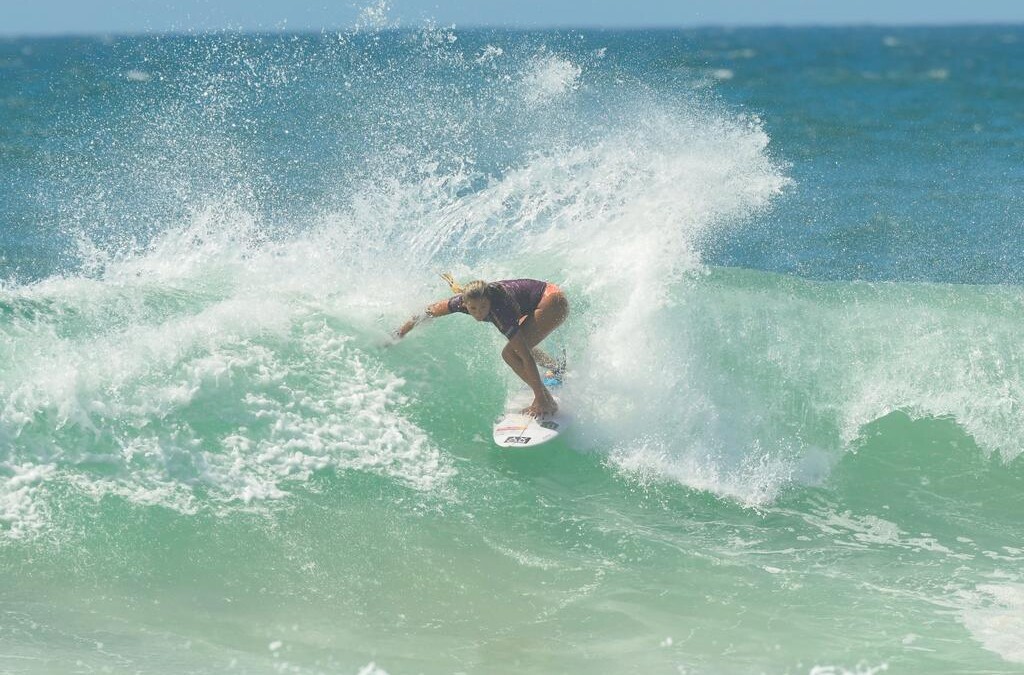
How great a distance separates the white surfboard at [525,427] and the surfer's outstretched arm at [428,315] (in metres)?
1.04

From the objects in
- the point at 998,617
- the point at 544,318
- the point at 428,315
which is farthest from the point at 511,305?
the point at 998,617

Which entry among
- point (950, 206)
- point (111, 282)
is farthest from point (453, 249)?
point (950, 206)

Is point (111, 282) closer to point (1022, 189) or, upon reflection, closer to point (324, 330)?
point (324, 330)

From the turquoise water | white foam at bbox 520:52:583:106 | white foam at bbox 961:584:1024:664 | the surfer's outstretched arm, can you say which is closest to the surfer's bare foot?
the turquoise water

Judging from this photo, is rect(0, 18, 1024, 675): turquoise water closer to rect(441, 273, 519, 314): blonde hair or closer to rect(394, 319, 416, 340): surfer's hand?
rect(394, 319, 416, 340): surfer's hand

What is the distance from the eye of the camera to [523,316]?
9172 millimetres

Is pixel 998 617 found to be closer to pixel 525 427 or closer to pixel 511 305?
pixel 525 427

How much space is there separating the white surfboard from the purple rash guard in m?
0.80

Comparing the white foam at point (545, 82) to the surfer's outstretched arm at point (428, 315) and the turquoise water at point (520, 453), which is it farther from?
the surfer's outstretched arm at point (428, 315)

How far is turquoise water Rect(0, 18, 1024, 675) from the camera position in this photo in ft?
23.2

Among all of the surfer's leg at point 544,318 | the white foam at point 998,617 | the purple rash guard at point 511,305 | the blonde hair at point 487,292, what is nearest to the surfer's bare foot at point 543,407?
the surfer's leg at point 544,318

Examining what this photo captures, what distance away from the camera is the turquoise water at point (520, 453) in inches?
278

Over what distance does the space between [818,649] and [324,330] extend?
5.04 m

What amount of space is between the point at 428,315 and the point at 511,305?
2.44ft
